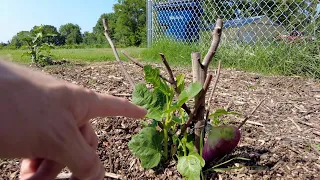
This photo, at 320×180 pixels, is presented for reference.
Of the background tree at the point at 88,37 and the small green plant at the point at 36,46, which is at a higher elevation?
the background tree at the point at 88,37

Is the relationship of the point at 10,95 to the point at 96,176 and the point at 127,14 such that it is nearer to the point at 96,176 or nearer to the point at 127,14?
the point at 96,176

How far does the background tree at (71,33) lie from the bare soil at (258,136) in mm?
35847

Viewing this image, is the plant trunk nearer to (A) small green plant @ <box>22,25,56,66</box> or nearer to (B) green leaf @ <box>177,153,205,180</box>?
(B) green leaf @ <box>177,153,205,180</box>

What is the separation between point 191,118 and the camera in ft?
3.76

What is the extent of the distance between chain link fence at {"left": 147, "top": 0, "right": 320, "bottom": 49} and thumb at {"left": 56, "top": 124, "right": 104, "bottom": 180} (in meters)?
3.24

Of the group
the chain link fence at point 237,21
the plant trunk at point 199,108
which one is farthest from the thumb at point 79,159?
the chain link fence at point 237,21

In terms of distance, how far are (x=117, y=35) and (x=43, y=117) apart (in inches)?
819

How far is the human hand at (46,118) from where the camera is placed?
0.98 ft

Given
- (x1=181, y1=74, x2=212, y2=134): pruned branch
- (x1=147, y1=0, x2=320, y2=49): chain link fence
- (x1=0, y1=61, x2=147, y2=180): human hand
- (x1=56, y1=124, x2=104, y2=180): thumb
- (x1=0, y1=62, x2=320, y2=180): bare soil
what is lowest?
(x1=0, y1=62, x2=320, y2=180): bare soil

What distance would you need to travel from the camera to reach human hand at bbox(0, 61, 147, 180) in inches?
11.8

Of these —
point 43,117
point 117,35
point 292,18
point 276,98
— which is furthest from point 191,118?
point 117,35

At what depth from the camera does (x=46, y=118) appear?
32cm

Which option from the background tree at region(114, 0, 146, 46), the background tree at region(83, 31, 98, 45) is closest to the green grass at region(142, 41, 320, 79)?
the background tree at region(114, 0, 146, 46)

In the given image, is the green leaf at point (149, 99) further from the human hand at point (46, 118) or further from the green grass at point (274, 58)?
the green grass at point (274, 58)
